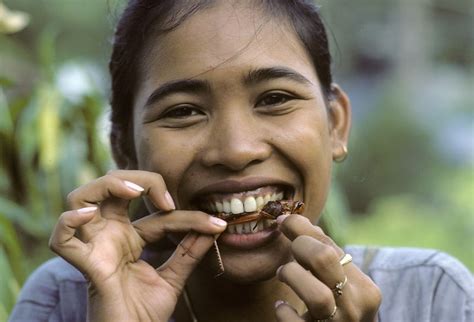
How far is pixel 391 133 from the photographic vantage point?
9430 mm

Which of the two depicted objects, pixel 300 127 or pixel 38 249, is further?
pixel 38 249

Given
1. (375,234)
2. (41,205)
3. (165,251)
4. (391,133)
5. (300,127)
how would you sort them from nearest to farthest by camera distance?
(300,127)
(165,251)
(41,205)
(375,234)
(391,133)

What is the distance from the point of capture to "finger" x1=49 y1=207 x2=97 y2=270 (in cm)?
208

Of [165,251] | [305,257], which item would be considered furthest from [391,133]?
[305,257]

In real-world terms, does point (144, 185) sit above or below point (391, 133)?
above

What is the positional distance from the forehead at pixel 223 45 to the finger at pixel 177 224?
379 millimetres

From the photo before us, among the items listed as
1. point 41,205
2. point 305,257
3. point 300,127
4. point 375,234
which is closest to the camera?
point 305,257

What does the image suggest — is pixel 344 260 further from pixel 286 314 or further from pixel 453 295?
pixel 453 295

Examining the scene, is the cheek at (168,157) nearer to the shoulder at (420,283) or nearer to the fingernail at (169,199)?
the fingernail at (169,199)

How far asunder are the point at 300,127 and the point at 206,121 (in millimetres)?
265

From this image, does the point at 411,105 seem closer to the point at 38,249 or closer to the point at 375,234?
the point at 375,234

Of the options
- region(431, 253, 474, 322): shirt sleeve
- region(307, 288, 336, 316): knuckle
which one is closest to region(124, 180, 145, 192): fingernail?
region(307, 288, 336, 316): knuckle

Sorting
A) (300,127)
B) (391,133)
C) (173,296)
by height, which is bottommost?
(391,133)

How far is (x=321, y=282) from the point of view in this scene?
194cm
